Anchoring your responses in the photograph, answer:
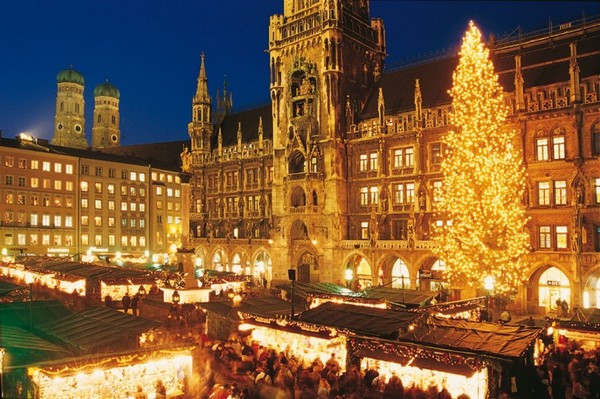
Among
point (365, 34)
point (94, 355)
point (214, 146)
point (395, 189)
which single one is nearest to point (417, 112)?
point (395, 189)

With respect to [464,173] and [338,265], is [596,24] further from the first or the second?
[338,265]

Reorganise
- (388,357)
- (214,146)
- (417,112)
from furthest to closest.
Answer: (214,146)
(417,112)
(388,357)

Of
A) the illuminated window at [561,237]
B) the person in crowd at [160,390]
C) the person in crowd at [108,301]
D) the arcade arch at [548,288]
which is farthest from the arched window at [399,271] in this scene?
the person in crowd at [160,390]

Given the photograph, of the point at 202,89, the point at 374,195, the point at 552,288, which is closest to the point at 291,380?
the point at 552,288

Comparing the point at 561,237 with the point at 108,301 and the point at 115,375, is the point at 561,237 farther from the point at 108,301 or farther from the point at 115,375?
the point at 115,375

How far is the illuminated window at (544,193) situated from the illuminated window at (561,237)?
81.8 inches

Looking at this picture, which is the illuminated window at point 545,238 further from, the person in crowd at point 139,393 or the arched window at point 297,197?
the person in crowd at point 139,393

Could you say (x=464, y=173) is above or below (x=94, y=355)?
above

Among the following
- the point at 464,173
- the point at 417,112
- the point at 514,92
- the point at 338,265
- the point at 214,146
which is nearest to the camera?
the point at 464,173

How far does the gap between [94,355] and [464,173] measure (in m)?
26.5

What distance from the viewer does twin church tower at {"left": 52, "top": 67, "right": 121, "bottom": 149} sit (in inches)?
5669

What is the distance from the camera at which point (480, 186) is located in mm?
35438

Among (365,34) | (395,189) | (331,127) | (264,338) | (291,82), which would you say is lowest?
(264,338)

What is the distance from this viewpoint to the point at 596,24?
45000 mm
